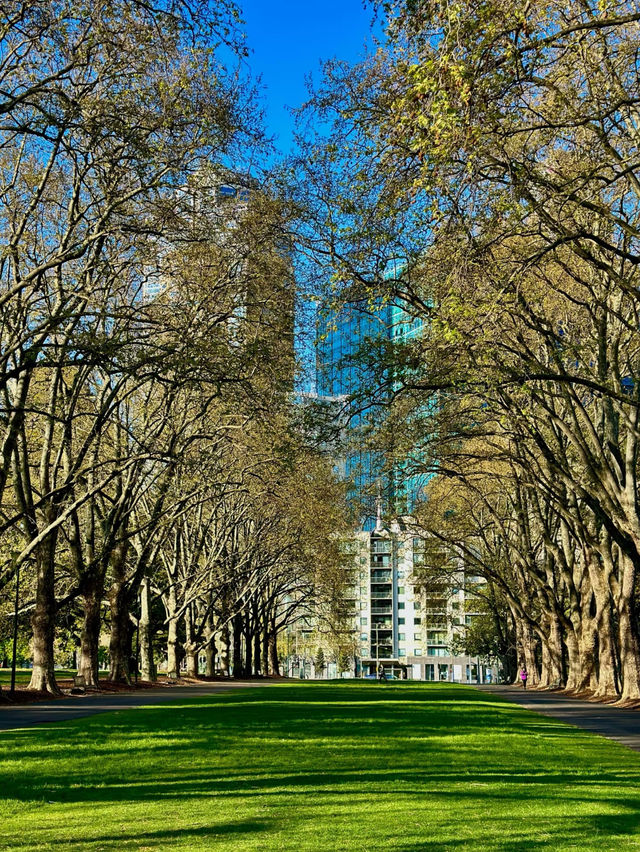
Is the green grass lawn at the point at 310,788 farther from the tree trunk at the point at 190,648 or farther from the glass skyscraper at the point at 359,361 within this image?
the tree trunk at the point at 190,648

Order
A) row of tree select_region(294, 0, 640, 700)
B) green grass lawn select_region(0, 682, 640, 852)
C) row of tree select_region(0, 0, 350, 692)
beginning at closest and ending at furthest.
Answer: green grass lawn select_region(0, 682, 640, 852), row of tree select_region(294, 0, 640, 700), row of tree select_region(0, 0, 350, 692)

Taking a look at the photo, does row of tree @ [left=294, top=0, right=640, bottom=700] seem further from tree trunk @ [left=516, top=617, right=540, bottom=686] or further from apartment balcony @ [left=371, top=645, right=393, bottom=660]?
apartment balcony @ [left=371, top=645, right=393, bottom=660]

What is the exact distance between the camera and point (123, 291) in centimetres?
2662

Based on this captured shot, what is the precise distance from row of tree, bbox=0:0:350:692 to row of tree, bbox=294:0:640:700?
2814mm

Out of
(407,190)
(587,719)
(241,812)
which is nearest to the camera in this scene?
(241,812)

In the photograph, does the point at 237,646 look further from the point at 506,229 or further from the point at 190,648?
the point at 506,229

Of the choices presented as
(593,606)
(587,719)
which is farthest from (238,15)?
(593,606)

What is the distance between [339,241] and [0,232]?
32.7 ft

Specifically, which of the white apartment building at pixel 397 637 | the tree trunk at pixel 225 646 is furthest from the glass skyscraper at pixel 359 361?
the white apartment building at pixel 397 637

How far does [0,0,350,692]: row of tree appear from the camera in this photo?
17.4 m

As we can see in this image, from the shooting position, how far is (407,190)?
12.8m

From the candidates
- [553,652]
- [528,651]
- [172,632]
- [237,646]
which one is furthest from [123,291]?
[237,646]

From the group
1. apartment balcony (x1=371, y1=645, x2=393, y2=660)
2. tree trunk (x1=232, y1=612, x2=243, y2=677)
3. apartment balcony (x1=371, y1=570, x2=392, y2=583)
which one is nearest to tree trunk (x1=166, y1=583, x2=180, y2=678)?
tree trunk (x1=232, y1=612, x2=243, y2=677)

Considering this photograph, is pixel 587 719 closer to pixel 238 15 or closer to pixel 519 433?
pixel 519 433
